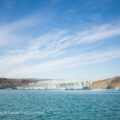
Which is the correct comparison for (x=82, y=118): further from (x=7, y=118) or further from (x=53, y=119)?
(x=7, y=118)

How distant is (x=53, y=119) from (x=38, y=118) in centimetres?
191

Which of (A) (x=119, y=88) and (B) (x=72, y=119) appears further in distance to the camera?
A: (A) (x=119, y=88)

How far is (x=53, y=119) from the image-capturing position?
33.0 meters

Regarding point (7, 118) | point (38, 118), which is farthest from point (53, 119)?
point (7, 118)

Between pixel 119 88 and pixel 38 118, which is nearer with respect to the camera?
pixel 38 118

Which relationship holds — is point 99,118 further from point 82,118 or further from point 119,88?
point 119,88

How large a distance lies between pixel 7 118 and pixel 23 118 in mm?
2042

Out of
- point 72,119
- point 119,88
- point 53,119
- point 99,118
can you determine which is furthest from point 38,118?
point 119,88

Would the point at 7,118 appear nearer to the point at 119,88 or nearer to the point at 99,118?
the point at 99,118

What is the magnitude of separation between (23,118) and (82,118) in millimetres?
7730

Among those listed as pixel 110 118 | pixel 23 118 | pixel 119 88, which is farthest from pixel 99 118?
pixel 119 88

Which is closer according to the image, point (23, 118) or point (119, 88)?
point (23, 118)

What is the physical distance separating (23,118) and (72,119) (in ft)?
20.4

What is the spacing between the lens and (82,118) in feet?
112
